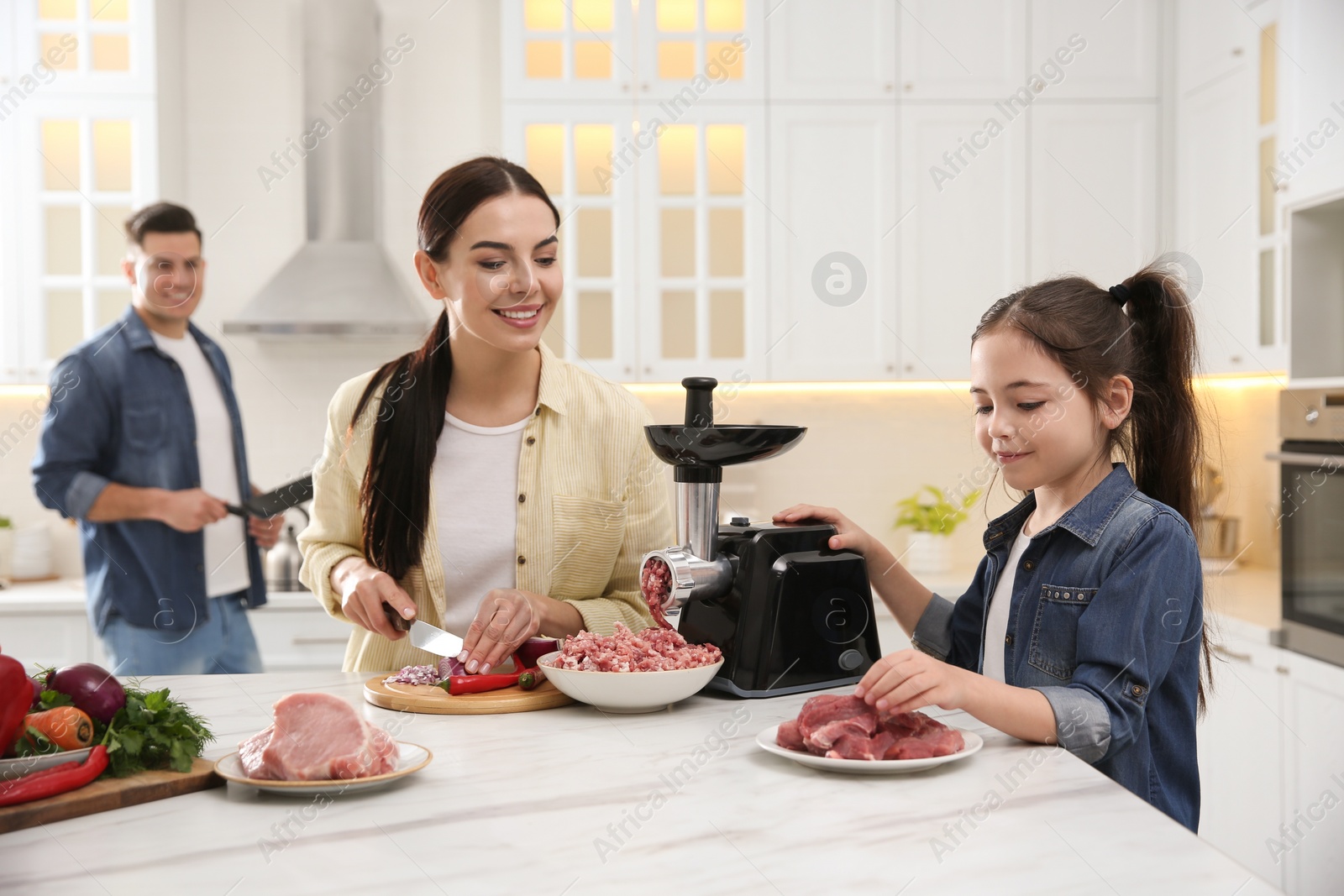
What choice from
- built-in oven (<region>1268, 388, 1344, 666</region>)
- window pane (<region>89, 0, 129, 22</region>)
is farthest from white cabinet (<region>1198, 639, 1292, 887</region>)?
window pane (<region>89, 0, 129, 22</region>)

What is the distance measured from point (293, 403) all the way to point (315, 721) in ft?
9.26

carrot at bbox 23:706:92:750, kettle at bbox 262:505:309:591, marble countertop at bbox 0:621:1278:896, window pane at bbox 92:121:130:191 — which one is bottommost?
kettle at bbox 262:505:309:591

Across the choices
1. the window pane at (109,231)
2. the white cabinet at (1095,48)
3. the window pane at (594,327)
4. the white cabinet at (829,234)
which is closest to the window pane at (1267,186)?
the white cabinet at (1095,48)

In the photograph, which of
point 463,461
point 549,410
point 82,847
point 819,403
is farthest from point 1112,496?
point 819,403

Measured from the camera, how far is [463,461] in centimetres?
170

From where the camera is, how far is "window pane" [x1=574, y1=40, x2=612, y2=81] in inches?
131

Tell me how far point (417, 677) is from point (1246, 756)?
2.23m

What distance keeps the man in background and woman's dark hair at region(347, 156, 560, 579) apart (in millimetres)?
1286

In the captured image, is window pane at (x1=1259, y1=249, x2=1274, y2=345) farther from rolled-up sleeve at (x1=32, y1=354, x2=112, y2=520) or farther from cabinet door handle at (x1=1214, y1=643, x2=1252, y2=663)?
rolled-up sleeve at (x1=32, y1=354, x2=112, y2=520)

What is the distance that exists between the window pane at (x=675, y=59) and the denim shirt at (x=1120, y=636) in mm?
2419

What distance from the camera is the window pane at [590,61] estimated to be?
3318 millimetres

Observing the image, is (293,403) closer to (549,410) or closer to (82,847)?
(549,410)

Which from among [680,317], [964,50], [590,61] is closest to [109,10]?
[590,61]

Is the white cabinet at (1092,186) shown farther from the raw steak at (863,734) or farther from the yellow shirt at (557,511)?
the raw steak at (863,734)
